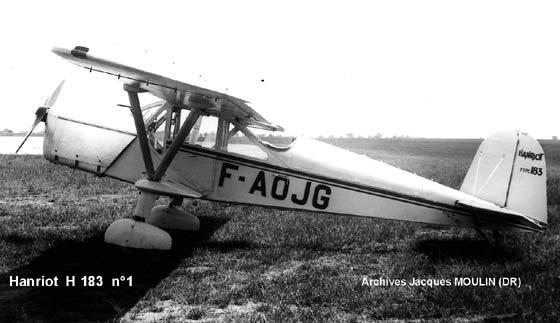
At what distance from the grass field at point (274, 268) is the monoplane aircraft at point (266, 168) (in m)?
0.58

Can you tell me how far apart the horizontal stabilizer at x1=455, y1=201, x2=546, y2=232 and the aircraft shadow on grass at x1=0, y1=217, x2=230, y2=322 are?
3845 millimetres

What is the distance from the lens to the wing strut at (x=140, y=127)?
18.8 feet

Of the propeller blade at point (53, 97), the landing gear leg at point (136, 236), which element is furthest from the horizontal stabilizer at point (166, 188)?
the propeller blade at point (53, 97)

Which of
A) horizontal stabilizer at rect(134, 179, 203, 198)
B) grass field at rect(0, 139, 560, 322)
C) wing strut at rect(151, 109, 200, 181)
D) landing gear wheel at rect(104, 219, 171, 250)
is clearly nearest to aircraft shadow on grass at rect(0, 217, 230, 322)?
grass field at rect(0, 139, 560, 322)

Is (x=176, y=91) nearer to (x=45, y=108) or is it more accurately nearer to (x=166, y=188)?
(x=166, y=188)

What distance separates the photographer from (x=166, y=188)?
600 centimetres

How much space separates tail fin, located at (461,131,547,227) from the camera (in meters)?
5.82

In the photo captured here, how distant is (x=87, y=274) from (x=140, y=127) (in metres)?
1.96

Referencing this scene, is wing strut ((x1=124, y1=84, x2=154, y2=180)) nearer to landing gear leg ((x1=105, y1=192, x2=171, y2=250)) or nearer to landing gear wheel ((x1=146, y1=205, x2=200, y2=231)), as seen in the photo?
landing gear leg ((x1=105, y1=192, x2=171, y2=250))

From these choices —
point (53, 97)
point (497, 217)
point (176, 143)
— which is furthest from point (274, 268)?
point (53, 97)

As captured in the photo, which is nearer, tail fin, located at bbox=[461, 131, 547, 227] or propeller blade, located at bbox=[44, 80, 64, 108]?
tail fin, located at bbox=[461, 131, 547, 227]

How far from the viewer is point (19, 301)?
4215mm

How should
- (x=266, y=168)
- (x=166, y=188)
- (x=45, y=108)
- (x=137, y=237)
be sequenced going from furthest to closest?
1. (x=45, y=108)
2. (x=266, y=168)
3. (x=166, y=188)
4. (x=137, y=237)

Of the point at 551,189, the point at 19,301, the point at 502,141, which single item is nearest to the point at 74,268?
the point at 19,301
